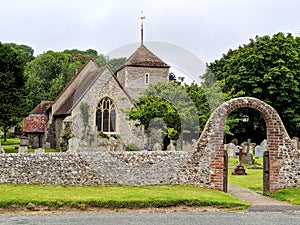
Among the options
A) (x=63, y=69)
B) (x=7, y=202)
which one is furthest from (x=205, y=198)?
(x=63, y=69)

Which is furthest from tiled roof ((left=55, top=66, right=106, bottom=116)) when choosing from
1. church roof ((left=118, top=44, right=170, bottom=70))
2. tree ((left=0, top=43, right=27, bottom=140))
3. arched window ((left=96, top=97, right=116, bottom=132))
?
tree ((left=0, top=43, right=27, bottom=140))

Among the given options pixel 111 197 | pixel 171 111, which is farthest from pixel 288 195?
pixel 171 111

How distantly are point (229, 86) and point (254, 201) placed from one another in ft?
107

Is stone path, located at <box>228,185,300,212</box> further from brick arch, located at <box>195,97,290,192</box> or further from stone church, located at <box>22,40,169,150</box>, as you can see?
stone church, located at <box>22,40,169,150</box>

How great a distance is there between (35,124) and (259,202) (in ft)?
133

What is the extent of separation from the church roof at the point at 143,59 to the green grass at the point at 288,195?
1252 inches

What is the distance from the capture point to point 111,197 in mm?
13281

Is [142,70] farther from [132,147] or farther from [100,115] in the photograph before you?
[132,147]

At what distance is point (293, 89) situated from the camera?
43.0m

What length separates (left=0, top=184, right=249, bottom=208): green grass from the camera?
1273 cm

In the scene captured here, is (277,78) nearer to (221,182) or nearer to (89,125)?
(89,125)

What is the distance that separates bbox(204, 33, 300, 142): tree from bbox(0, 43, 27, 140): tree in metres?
18.5

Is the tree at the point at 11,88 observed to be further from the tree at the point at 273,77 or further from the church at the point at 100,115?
the tree at the point at 273,77

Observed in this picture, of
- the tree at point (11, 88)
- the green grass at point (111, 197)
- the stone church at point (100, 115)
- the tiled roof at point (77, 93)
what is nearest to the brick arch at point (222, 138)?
the green grass at point (111, 197)
